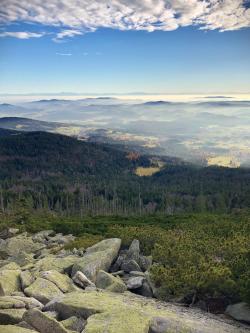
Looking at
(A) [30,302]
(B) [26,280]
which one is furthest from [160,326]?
(B) [26,280]

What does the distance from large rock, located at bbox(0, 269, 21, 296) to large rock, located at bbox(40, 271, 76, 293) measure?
1712 millimetres

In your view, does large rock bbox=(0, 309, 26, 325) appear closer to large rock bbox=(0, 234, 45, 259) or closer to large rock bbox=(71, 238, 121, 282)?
large rock bbox=(71, 238, 121, 282)

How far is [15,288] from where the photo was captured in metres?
26.3

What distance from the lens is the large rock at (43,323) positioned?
58.7 feet

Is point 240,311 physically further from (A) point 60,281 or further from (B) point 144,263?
(A) point 60,281

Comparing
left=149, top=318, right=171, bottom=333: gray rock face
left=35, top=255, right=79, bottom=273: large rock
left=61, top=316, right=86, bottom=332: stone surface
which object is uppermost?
left=149, top=318, right=171, bottom=333: gray rock face

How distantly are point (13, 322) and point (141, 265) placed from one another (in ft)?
54.3

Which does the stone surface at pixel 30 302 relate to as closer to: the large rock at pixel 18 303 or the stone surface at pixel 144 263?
the large rock at pixel 18 303

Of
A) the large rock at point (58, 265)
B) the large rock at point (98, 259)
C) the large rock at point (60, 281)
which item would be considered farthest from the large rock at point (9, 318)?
the large rock at point (58, 265)

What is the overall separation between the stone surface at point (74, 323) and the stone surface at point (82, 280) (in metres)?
7.42

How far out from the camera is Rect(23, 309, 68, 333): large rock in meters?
17.9

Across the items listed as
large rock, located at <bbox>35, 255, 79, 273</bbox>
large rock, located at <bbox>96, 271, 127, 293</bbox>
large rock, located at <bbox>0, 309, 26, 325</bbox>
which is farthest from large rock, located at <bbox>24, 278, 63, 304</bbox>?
large rock, located at <bbox>35, 255, 79, 273</bbox>

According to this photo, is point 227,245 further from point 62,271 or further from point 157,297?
point 62,271

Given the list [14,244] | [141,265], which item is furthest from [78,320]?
[14,244]
